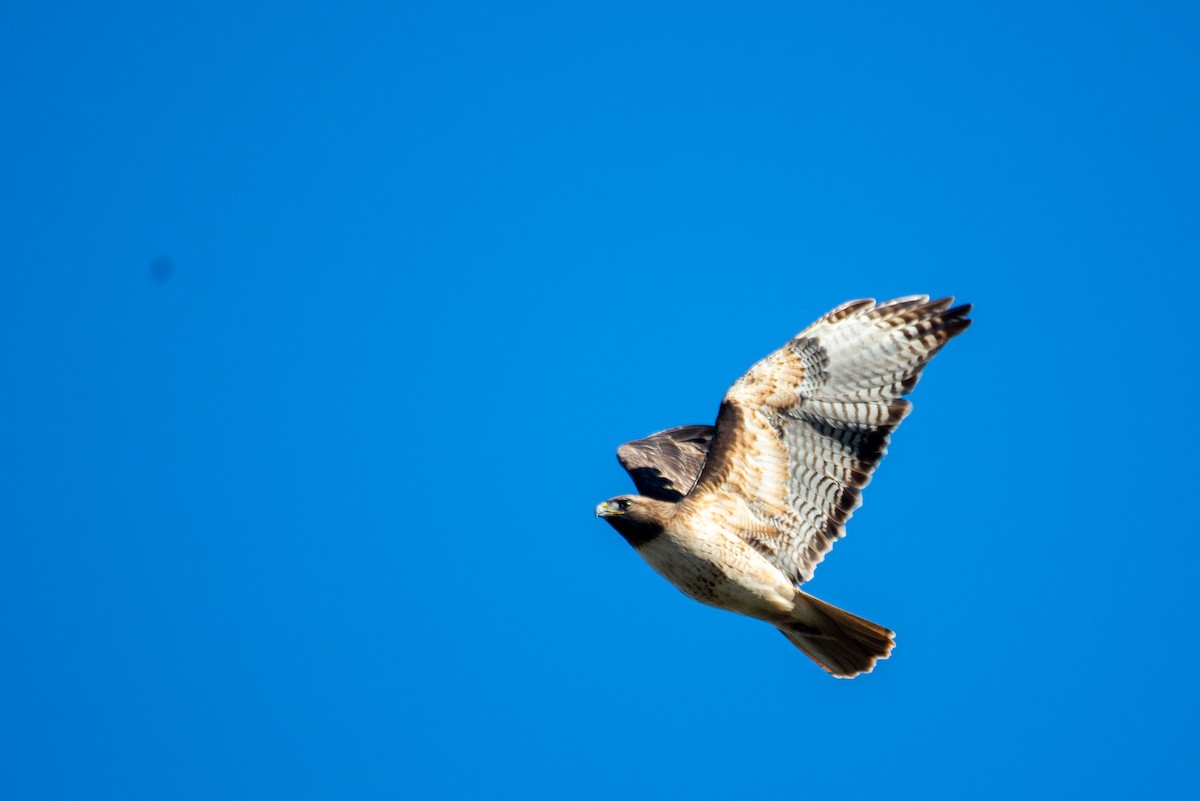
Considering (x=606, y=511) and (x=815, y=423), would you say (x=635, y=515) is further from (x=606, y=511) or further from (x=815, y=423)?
(x=815, y=423)

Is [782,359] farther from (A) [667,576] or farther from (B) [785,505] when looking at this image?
(A) [667,576]

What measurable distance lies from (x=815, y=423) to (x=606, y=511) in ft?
5.34

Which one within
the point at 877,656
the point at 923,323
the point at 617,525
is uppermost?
the point at 923,323

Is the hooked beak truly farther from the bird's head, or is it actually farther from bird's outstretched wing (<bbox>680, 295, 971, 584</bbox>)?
bird's outstretched wing (<bbox>680, 295, 971, 584</bbox>)

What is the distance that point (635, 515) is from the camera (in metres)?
10.9

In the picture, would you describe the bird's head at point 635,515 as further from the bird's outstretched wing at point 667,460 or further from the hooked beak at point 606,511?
the bird's outstretched wing at point 667,460

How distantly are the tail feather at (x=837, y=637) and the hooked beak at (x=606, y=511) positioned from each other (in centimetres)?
143

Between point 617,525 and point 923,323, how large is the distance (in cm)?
258

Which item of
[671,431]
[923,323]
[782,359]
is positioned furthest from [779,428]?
[671,431]

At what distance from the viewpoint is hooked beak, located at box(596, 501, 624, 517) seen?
11.0 m

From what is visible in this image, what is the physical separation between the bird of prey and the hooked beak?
1 cm

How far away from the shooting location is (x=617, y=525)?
11016 millimetres

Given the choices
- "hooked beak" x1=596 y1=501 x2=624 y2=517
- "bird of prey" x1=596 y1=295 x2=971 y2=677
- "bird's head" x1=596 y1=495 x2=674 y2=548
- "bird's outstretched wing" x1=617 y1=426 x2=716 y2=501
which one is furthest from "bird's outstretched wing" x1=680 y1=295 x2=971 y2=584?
"bird's outstretched wing" x1=617 y1=426 x2=716 y2=501

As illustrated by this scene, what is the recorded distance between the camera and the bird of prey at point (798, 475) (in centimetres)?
1094
